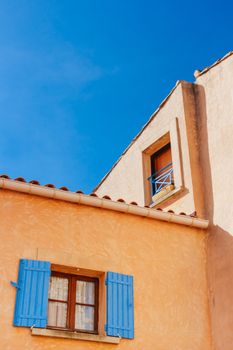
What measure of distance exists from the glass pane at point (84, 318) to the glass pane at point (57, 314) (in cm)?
23

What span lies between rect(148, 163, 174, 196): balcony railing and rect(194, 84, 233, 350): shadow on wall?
5.61 ft

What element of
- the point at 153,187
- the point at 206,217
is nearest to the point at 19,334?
the point at 206,217

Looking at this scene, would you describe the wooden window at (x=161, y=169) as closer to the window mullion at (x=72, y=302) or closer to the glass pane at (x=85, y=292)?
the glass pane at (x=85, y=292)

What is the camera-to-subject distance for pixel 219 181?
11.9 meters

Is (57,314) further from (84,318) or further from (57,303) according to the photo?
(84,318)

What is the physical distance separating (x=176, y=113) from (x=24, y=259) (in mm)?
5863

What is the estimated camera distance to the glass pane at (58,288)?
32.0 ft

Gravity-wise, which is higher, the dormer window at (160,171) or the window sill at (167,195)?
the dormer window at (160,171)

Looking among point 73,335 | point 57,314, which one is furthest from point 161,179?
point 73,335

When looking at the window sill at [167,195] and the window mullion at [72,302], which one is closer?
the window mullion at [72,302]

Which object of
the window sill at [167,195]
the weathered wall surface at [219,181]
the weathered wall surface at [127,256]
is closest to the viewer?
the weathered wall surface at [127,256]

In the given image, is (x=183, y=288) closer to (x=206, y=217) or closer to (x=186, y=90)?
(x=206, y=217)

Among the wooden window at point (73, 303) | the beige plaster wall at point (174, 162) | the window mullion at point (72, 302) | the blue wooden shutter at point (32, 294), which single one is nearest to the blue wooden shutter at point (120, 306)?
the wooden window at point (73, 303)

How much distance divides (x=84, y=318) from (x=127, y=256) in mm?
1461
